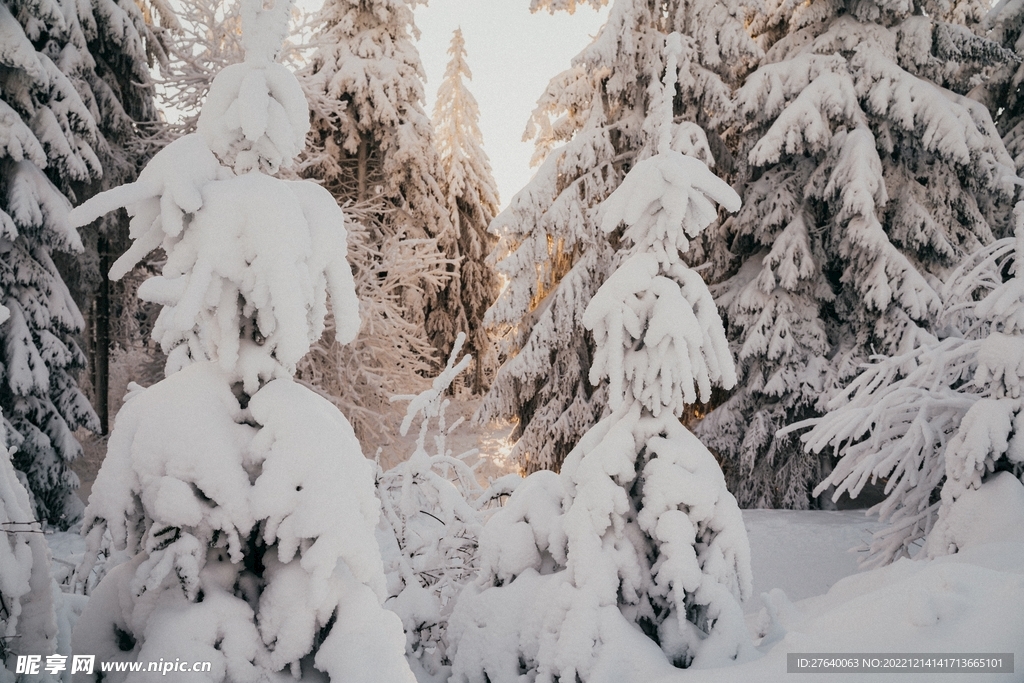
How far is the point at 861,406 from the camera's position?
706 centimetres

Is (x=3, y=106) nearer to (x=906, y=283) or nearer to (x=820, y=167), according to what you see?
(x=820, y=167)

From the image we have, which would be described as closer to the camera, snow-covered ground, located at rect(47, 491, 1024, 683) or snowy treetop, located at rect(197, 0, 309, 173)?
snowy treetop, located at rect(197, 0, 309, 173)

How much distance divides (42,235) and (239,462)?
10.4 metres

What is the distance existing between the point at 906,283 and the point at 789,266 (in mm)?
1918

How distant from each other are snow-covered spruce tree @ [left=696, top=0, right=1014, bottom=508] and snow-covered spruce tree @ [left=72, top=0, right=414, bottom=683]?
33.0 feet

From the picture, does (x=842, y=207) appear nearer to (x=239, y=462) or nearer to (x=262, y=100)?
(x=262, y=100)

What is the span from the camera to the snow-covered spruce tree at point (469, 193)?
2098 cm

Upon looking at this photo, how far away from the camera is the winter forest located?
98.1 inches

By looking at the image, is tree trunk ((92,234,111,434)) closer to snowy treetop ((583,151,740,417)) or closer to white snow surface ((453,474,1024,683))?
white snow surface ((453,474,1024,683))

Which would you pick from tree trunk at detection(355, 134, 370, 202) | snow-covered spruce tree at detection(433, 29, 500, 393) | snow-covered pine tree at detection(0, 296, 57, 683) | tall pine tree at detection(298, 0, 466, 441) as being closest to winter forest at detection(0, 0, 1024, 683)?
snow-covered pine tree at detection(0, 296, 57, 683)

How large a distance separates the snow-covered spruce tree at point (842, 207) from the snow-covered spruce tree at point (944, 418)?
136 inches

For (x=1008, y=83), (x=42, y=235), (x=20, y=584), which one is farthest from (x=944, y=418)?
(x=42, y=235)

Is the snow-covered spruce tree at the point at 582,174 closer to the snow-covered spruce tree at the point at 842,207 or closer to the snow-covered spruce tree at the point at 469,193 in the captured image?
the snow-covered spruce tree at the point at 842,207

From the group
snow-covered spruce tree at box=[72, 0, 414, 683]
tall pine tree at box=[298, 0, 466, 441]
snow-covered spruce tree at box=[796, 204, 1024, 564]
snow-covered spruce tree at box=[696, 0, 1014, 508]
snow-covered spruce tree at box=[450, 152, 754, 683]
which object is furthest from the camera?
tall pine tree at box=[298, 0, 466, 441]
